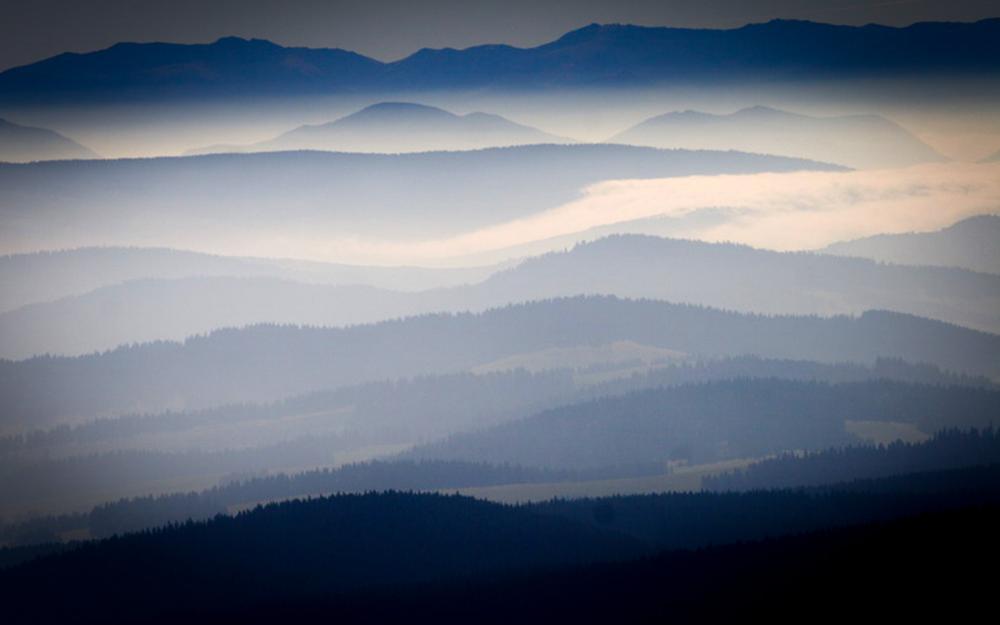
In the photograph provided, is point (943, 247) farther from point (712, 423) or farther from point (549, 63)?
point (549, 63)

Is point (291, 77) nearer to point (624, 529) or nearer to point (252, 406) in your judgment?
point (252, 406)

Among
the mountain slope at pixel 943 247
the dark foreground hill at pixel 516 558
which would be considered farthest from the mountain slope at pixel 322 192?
the dark foreground hill at pixel 516 558

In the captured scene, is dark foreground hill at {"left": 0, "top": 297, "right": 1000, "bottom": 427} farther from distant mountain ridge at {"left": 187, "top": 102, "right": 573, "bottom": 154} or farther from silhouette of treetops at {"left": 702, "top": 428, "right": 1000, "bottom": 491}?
distant mountain ridge at {"left": 187, "top": 102, "right": 573, "bottom": 154}

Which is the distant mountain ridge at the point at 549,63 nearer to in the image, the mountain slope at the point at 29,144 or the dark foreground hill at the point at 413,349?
the mountain slope at the point at 29,144

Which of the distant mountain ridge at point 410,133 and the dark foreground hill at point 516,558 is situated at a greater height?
the distant mountain ridge at point 410,133

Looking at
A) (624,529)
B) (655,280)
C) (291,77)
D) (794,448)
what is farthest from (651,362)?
(291,77)

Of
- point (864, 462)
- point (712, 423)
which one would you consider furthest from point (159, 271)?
point (864, 462)

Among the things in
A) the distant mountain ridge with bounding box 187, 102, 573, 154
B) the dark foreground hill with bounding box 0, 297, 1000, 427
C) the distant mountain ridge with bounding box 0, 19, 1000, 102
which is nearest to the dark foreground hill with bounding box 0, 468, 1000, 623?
the dark foreground hill with bounding box 0, 297, 1000, 427
